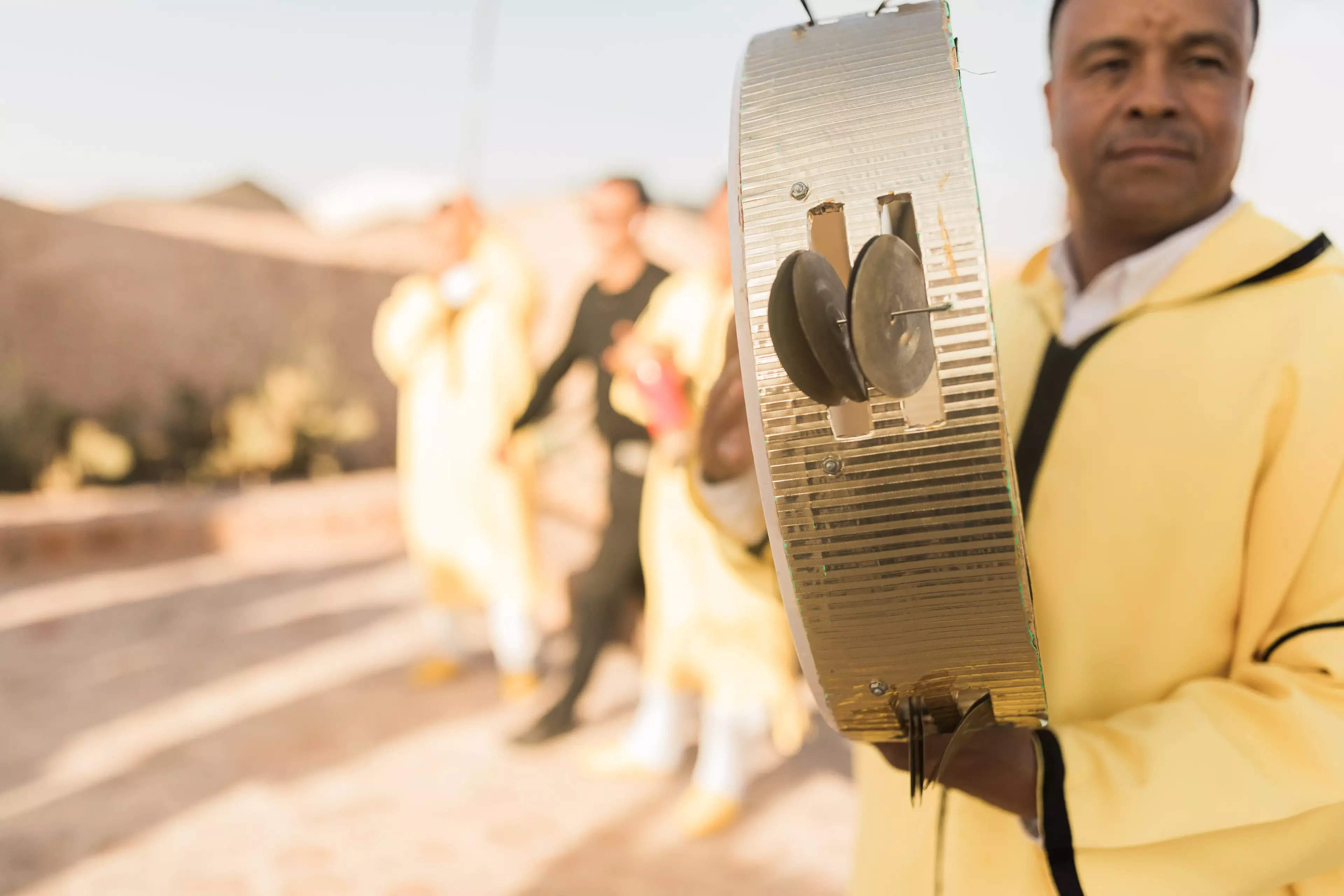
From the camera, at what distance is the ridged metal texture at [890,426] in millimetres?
661

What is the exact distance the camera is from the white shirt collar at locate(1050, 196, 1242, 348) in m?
1.04

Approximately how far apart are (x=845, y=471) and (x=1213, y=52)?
25.7 inches

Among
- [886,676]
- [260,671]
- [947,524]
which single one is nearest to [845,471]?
[947,524]

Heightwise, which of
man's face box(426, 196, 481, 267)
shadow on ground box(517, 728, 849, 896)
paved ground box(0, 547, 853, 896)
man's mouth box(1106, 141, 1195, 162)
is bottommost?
shadow on ground box(517, 728, 849, 896)

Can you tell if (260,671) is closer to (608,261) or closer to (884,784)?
(608,261)

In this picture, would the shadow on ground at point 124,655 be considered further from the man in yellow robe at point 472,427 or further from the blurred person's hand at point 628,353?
the blurred person's hand at point 628,353

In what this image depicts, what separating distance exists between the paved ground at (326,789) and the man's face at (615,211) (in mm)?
1942

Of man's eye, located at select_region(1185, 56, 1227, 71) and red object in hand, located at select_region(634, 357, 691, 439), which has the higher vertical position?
man's eye, located at select_region(1185, 56, 1227, 71)

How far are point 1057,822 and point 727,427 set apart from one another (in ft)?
1.55

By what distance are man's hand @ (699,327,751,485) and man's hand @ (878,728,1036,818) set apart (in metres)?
0.32

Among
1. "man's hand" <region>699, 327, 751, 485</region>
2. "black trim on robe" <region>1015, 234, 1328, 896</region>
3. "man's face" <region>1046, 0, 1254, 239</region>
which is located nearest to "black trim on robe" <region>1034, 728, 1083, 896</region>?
"black trim on robe" <region>1015, 234, 1328, 896</region>

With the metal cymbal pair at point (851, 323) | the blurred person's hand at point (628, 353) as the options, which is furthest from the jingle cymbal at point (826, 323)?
the blurred person's hand at point (628, 353)

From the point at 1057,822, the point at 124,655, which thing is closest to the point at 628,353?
the point at 1057,822

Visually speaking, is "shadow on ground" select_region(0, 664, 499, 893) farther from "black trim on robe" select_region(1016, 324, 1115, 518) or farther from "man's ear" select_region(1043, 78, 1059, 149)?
"man's ear" select_region(1043, 78, 1059, 149)
